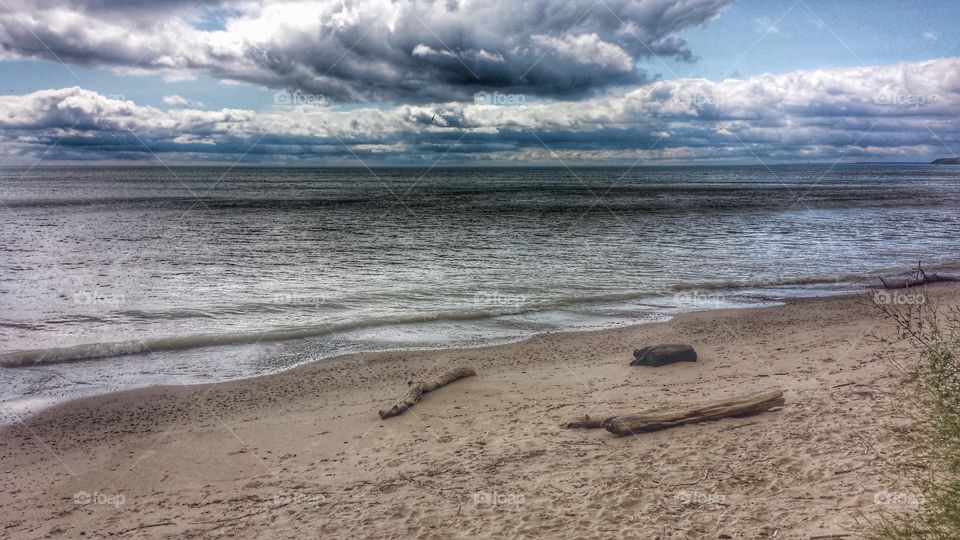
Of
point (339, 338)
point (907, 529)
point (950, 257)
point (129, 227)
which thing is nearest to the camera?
point (907, 529)

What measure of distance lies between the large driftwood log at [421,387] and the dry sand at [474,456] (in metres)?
0.19

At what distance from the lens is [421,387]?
10.5 metres

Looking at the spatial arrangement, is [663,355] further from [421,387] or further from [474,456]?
[474,456]

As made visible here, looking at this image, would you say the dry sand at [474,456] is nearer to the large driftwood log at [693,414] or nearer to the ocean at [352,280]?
the large driftwood log at [693,414]

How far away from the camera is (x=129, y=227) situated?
132ft

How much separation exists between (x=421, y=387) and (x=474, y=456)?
273cm

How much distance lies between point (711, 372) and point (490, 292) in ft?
30.9

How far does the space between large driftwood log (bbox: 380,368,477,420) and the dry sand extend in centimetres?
19

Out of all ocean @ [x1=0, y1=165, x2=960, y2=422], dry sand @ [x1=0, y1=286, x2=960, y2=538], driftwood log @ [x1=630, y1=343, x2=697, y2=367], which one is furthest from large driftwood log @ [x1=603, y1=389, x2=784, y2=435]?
ocean @ [x1=0, y1=165, x2=960, y2=422]

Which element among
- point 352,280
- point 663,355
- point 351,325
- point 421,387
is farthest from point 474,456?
point 352,280

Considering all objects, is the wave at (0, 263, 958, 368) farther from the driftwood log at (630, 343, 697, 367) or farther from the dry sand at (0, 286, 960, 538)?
the driftwood log at (630, 343, 697, 367)

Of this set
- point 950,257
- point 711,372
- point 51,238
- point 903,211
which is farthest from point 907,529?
point 903,211

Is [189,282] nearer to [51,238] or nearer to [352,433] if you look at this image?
[352,433]

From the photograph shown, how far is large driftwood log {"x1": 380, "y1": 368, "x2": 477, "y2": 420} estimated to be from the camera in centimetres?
977
